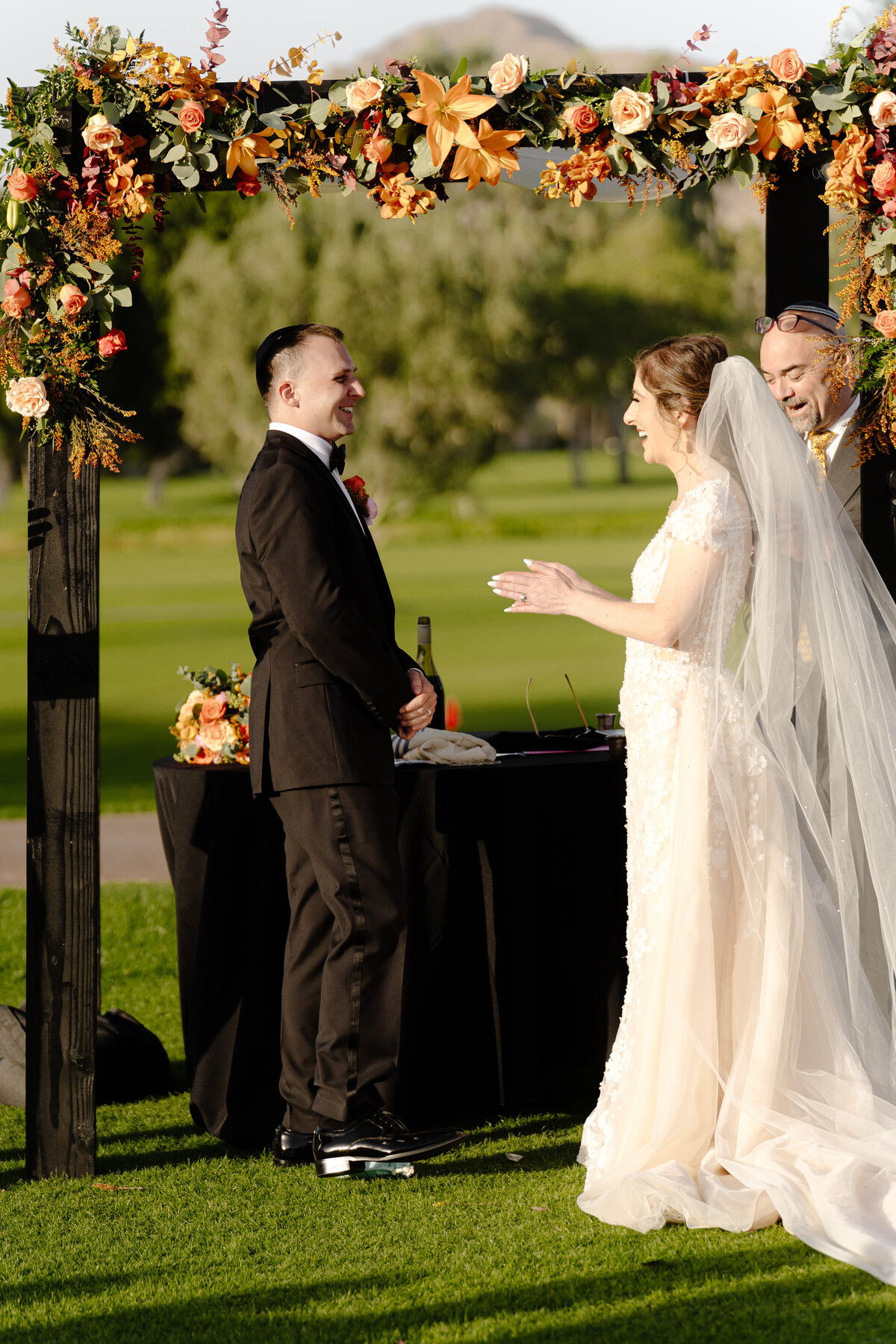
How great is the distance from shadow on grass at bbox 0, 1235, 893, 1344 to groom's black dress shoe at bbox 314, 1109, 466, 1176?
567 mm

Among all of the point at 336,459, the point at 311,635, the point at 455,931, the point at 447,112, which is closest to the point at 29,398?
the point at 336,459

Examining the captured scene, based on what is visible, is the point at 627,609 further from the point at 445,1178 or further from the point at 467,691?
the point at 467,691

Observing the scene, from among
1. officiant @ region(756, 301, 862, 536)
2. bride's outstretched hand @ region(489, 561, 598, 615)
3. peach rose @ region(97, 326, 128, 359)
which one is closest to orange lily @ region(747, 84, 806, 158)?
officiant @ region(756, 301, 862, 536)

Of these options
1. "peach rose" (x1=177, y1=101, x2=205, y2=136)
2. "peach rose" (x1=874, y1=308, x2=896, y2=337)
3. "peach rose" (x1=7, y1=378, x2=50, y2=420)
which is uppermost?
"peach rose" (x1=177, y1=101, x2=205, y2=136)

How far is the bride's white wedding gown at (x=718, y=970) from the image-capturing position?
3.37 m

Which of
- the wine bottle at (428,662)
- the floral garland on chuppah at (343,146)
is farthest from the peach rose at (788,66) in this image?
the wine bottle at (428,662)

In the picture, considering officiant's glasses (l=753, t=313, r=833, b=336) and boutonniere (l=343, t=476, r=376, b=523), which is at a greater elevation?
officiant's glasses (l=753, t=313, r=833, b=336)

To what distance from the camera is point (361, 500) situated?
421 centimetres

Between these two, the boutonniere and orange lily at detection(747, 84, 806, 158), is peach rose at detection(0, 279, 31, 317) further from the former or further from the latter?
orange lily at detection(747, 84, 806, 158)

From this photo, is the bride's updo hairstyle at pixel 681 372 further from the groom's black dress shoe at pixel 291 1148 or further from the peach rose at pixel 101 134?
the groom's black dress shoe at pixel 291 1148

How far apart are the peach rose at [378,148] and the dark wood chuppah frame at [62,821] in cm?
25

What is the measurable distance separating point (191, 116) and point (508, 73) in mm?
830

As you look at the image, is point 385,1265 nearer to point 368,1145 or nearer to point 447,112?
point 368,1145

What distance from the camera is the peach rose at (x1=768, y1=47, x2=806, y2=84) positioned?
A: 3750 millimetres
